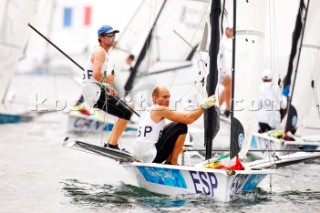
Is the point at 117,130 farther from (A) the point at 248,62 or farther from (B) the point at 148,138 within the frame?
(A) the point at 248,62

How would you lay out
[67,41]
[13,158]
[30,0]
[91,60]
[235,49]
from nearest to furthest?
[235,49] < [91,60] < [13,158] < [30,0] < [67,41]

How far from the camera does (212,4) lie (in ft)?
32.2

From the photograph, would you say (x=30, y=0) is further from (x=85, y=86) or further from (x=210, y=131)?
(x=210, y=131)

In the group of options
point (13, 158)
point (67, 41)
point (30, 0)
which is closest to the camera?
point (13, 158)

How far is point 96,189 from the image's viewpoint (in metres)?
10.9

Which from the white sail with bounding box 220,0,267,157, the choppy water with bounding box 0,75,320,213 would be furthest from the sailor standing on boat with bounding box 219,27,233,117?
the white sail with bounding box 220,0,267,157

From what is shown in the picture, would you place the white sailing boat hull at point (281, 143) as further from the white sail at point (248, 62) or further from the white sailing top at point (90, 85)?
the white sailing top at point (90, 85)

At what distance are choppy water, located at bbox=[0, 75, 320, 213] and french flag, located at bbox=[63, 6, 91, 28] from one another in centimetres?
1478

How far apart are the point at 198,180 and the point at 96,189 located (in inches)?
82.7

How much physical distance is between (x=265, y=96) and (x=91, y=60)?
217 inches

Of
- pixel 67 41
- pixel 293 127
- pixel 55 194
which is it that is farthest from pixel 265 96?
pixel 67 41

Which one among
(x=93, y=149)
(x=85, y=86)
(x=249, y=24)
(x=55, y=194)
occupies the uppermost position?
(x=249, y=24)

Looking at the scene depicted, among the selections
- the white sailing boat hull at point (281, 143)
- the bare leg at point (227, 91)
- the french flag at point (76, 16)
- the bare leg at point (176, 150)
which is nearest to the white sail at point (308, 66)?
the white sailing boat hull at point (281, 143)

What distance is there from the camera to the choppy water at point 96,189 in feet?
30.9
